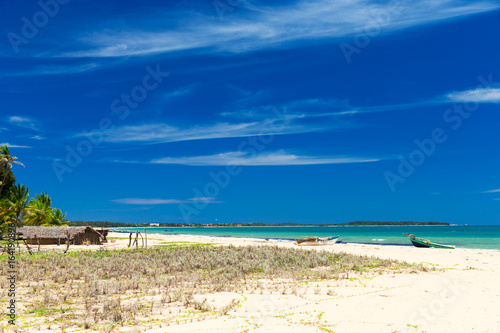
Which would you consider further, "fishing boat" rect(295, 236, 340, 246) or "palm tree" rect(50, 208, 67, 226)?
"palm tree" rect(50, 208, 67, 226)

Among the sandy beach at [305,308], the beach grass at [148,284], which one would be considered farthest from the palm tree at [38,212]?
the sandy beach at [305,308]

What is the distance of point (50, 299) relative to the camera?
1212 cm

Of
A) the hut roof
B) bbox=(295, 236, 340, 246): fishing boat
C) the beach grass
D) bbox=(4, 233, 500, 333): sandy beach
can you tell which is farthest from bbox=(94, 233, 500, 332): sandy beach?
the hut roof

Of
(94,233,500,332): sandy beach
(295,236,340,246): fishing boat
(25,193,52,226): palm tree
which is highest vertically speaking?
(25,193,52,226): palm tree

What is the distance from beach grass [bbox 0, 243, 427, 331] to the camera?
1020 centimetres

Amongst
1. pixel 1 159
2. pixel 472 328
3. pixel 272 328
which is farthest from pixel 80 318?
pixel 1 159

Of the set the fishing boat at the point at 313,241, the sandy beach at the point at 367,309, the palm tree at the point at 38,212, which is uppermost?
the palm tree at the point at 38,212

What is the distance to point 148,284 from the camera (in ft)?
49.0

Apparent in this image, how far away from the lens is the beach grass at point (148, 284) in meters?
10.2

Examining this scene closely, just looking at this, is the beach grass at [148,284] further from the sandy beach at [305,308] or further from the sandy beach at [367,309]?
the sandy beach at [367,309]

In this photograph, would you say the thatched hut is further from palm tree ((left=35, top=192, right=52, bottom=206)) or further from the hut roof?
palm tree ((left=35, top=192, right=52, bottom=206))

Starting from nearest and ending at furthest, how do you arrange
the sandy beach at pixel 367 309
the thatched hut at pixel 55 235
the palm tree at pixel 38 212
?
the sandy beach at pixel 367 309 → the thatched hut at pixel 55 235 → the palm tree at pixel 38 212

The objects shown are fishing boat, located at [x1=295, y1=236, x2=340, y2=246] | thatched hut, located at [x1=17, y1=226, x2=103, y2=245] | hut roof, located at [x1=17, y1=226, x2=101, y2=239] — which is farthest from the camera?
fishing boat, located at [x1=295, y1=236, x2=340, y2=246]

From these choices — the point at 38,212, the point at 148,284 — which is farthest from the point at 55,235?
the point at 148,284
